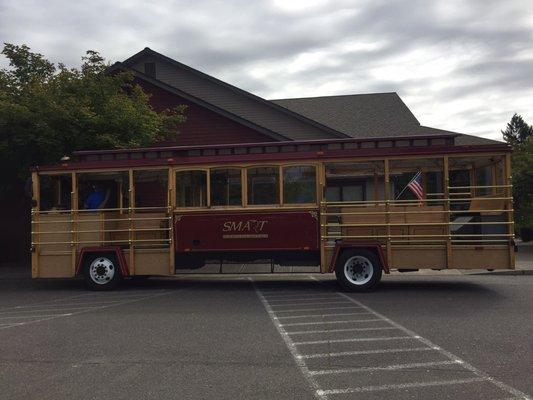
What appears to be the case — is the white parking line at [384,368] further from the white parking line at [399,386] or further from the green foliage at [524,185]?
the green foliage at [524,185]

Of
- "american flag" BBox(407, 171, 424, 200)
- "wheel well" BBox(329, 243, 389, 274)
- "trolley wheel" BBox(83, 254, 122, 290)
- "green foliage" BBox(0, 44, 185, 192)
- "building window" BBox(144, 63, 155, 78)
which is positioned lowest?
"trolley wheel" BBox(83, 254, 122, 290)

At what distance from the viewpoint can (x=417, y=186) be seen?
1138 centimetres

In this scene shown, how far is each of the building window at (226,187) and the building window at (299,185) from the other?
0.99 meters

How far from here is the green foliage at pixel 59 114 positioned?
14.1m

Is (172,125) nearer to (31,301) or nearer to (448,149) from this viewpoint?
(31,301)

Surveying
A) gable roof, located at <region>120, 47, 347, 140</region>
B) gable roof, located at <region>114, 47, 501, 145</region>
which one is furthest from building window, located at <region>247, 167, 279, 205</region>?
gable roof, located at <region>120, 47, 347, 140</region>

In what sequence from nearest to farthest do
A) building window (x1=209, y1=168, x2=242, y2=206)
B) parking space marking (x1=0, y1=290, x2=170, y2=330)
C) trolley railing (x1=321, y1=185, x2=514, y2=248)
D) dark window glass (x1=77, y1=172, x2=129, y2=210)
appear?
1. parking space marking (x1=0, y1=290, x2=170, y2=330)
2. trolley railing (x1=321, y1=185, x2=514, y2=248)
3. building window (x1=209, y1=168, x2=242, y2=206)
4. dark window glass (x1=77, y1=172, x2=129, y2=210)

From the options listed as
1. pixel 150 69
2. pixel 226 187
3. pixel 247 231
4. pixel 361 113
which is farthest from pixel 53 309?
pixel 361 113

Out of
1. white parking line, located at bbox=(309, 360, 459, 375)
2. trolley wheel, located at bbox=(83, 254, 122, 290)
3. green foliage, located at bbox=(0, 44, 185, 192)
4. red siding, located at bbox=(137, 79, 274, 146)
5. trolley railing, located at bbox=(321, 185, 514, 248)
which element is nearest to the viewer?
white parking line, located at bbox=(309, 360, 459, 375)

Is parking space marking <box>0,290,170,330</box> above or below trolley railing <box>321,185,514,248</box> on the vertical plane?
below

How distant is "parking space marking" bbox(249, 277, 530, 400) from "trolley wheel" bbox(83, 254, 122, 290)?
14.7ft

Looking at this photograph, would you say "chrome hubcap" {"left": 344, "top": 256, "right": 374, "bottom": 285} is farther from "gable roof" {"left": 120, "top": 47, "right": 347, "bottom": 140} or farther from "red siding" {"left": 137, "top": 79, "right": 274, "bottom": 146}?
"red siding" {"left": 137, "top": 79, "right": 274, "bottom": 146}

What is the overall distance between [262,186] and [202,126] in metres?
8.74

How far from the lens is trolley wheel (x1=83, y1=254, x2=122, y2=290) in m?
11.9
